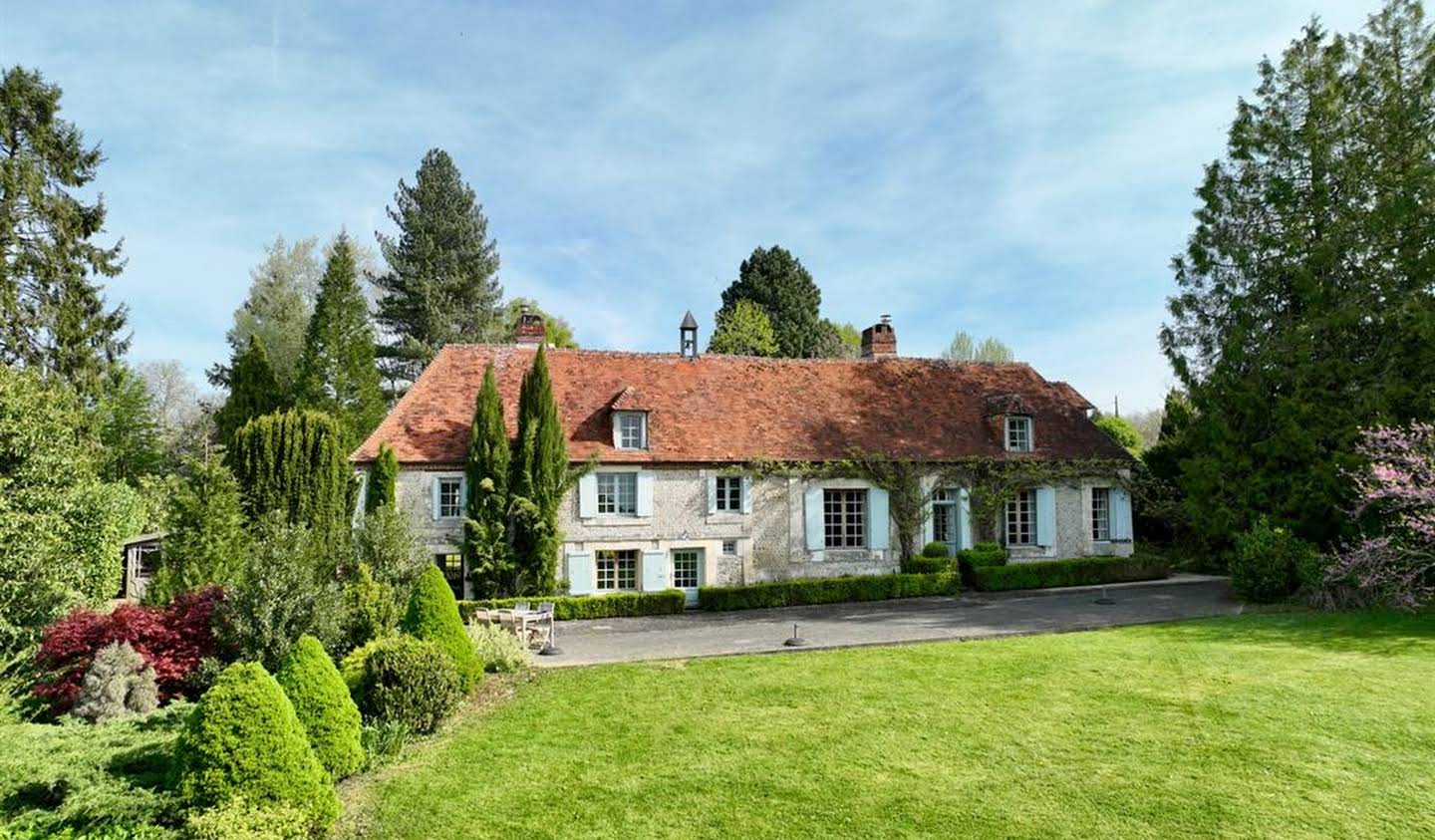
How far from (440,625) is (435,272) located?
32768 millimetres

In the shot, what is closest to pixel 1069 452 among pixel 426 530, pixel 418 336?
pixel 426 530

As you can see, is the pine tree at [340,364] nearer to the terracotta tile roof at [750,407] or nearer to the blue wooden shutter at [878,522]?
the terracotta tile roof at [750,407]

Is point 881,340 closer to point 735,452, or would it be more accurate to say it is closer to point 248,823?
point 735,452

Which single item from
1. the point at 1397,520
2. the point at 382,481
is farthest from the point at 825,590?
the point at 1397,520

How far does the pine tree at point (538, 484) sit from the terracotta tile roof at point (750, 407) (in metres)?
1.24

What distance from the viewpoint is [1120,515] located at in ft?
85.7

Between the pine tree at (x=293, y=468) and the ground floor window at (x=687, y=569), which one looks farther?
the ground floor window at (x=687, y=569)

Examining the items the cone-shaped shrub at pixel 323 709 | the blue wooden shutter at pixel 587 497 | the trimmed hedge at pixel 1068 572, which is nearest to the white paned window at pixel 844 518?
the trimmed hedge at pixel 1068 572

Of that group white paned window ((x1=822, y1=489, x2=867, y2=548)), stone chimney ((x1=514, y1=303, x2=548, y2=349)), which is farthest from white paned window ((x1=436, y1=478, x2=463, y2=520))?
white paned window ((x1=822, y1=489, x2=867, y2=548))

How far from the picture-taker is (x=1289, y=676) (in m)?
11.7

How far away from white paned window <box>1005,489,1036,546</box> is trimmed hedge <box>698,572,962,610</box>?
3.54m

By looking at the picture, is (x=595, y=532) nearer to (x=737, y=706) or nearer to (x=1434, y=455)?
(x=737, y=706)

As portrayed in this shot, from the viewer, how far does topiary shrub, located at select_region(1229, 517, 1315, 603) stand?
62.6 ft

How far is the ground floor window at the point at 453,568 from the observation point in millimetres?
21294
